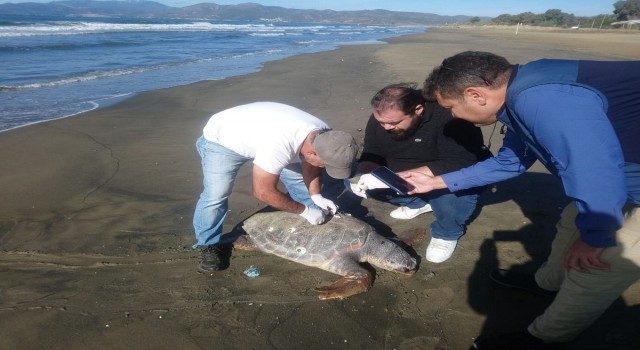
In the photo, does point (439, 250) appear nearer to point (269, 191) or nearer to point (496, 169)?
point (496, 169)

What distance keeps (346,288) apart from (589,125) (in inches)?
Result: 72.4

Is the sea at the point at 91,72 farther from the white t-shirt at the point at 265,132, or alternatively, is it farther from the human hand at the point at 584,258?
the human hand at the point at 584,258

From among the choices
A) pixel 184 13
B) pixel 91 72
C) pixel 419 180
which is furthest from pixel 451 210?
pixel 184 13

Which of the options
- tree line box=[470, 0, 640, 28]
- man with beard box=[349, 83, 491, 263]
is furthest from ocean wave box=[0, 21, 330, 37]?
tree line box=[470, 0, 640, 28]

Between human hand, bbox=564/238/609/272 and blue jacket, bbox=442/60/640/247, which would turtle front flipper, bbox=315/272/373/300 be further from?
blue jacket, bbox=442/60/640/247

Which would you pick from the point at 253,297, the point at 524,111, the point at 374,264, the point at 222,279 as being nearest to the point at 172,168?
the point at 222,279

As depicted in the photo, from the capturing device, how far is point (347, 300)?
2678 millimetres

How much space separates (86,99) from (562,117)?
8484 millimetres

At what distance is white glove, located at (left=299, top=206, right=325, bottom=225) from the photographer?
3078mm

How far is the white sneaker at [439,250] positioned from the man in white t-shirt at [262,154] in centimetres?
93

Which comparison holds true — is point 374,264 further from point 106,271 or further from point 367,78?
point 367,78

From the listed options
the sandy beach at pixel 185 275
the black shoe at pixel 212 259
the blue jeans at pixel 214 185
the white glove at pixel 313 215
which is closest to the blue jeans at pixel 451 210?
the sandy beach at pixel 185 275

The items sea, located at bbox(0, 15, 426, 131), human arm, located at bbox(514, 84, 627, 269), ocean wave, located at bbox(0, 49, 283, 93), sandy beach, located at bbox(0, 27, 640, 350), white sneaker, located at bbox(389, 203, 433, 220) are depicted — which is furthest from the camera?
ocean wave, located at bbox(0, 49, 283, 93)

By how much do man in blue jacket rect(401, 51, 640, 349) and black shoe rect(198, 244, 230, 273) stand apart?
1945 millimetres
